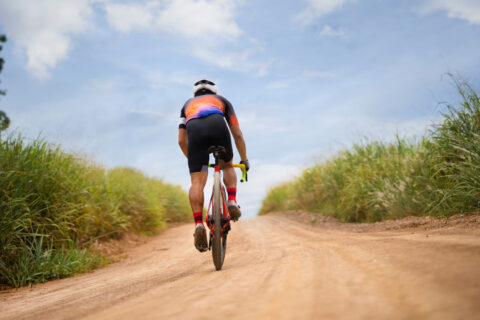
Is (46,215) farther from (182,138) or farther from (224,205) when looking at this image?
(224,205)

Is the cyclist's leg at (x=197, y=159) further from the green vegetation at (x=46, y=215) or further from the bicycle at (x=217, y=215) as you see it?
the green vegetation at (x=46, y=215)

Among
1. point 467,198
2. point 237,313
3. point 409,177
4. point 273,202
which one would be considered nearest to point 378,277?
point 237,313

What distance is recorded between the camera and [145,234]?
852cm

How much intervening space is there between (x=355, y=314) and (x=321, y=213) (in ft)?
27.0

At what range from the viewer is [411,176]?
5.52 m

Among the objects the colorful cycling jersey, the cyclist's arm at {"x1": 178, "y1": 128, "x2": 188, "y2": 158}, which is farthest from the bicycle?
the cyclist's arm at {"x1": 178, "y1": 128, "x2": 188, "y2": 158}

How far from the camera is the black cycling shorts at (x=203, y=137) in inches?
130

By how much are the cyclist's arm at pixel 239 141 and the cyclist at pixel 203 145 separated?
0.01 metres

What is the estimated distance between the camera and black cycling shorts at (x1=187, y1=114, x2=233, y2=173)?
10.9 feet

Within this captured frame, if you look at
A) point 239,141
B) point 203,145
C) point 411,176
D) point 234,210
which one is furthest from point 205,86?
point 411,176

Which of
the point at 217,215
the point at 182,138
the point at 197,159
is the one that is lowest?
the point at 217,215

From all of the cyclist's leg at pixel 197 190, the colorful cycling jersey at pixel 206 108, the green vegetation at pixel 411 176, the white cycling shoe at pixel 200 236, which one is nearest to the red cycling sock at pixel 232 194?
the cyclist's leg at pixel 197 190

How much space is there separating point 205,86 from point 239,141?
77 cm

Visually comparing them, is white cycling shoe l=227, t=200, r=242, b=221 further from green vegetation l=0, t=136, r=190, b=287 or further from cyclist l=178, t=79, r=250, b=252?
green vegetation l=0, t=136, r=190, b=287
